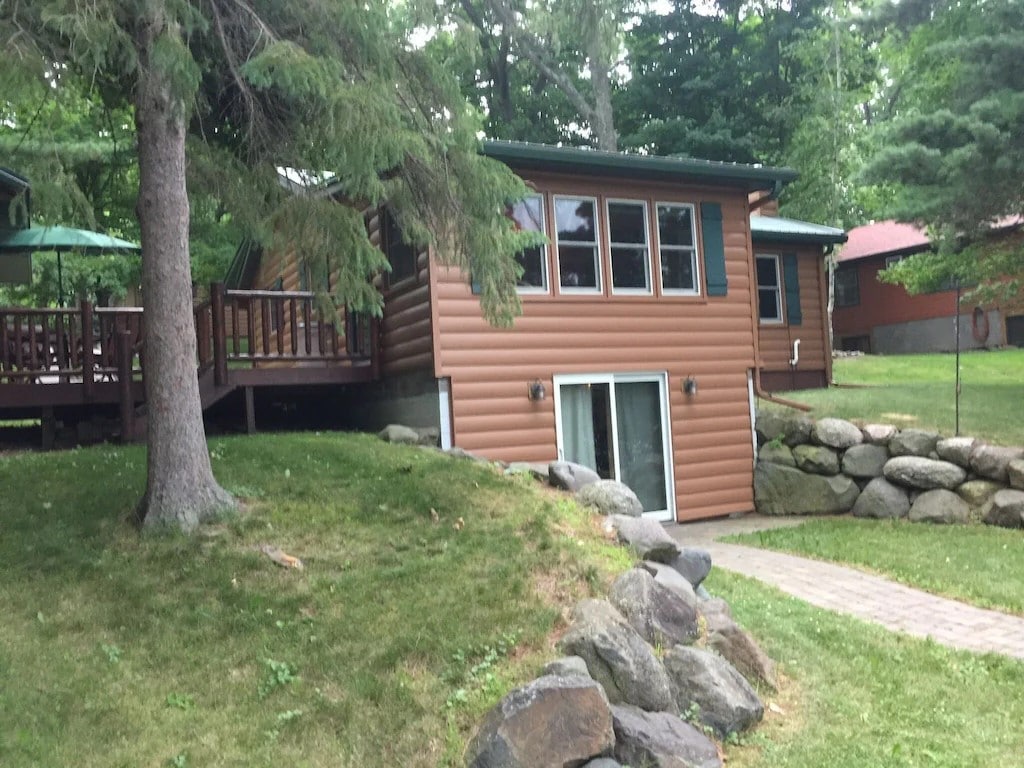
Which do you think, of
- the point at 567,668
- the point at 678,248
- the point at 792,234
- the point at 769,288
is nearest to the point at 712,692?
the point at 567,668

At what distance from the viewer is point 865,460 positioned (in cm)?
1039

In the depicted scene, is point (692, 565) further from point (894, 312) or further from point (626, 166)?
point (894, 312)

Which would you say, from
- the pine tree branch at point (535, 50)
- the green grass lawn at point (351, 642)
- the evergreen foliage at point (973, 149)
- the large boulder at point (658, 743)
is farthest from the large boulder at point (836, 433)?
the pine tree branch at point (535, 50)

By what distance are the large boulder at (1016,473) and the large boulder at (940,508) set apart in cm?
53

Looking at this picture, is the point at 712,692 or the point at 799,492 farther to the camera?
the point at 799,492

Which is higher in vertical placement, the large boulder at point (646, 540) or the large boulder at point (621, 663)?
the large boulder at point (646, 540)

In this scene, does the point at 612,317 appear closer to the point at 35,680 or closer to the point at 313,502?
the point at 313,502

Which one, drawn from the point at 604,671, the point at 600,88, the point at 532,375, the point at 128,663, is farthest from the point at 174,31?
the point at 600,88

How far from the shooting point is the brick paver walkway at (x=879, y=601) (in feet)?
18.9

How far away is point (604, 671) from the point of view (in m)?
3.99

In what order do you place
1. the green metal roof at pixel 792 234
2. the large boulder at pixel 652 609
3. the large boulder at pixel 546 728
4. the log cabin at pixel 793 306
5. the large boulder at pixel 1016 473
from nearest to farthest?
the large boulder at pixel 546 728 < the large boulder at pixel 652 609 < the large boulder at pixel 1016 473 < the green metal roof at pixel 792 234 < the log cabin at pixel 793 306

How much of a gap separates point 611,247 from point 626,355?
132 cm

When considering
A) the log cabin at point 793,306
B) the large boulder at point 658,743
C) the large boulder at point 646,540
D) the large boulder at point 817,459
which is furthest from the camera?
the log cabin at point 793,306

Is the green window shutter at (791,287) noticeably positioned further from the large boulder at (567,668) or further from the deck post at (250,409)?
the large boulder at (567,668)
